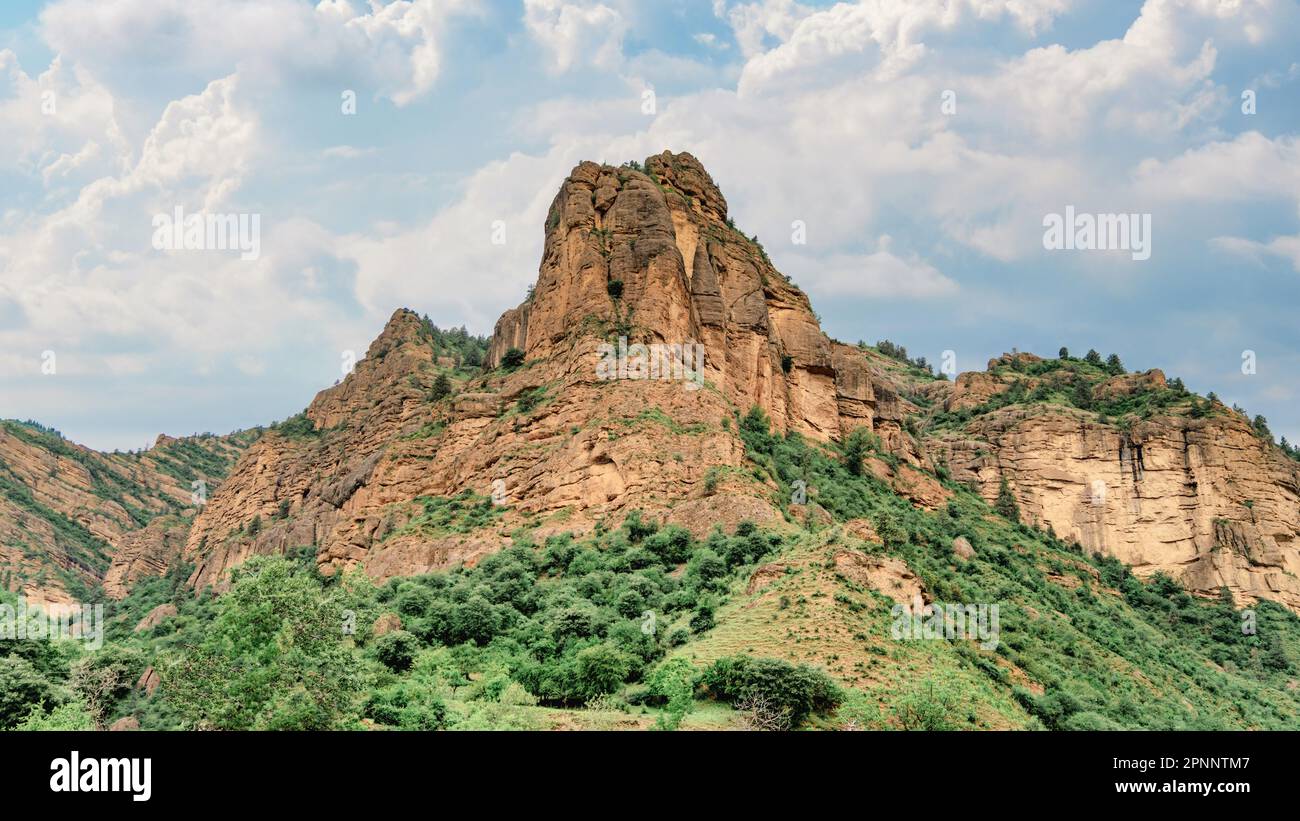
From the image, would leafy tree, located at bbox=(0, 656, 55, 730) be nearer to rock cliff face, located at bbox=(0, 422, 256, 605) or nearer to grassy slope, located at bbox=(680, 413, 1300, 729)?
grassy slope, located at bbox=(680, 413, 1300, 729)

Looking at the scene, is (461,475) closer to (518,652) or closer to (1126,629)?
(518,652)

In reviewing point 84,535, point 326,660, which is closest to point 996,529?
point 326,660

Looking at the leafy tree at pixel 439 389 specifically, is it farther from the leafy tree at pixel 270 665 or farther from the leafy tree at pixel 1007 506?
the leafy tree at pixel 270 665

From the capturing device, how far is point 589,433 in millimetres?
59781

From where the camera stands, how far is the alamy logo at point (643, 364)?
63906mm

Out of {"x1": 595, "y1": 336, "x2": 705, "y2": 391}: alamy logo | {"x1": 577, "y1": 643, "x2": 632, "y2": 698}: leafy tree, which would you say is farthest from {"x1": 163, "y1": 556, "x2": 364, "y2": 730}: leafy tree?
{"x1": 595, "y1": 336, "x2": 705, "y2": 391}: alamy logo

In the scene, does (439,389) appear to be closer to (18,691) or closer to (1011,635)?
(18,691)

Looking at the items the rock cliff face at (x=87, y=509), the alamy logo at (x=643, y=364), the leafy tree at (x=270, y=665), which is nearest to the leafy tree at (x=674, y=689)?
the leafy tree at (x=270, y=665)

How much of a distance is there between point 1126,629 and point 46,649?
64.2 metres

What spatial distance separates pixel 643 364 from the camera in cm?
6438
